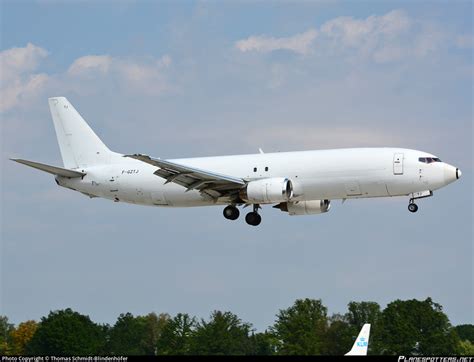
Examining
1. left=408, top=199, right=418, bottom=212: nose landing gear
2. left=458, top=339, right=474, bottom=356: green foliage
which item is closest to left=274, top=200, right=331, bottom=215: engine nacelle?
left=408, top=199, right=418, bottom=212: nose landing gear

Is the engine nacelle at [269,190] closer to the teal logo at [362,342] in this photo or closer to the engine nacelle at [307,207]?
the engine nacelle at [307,207]

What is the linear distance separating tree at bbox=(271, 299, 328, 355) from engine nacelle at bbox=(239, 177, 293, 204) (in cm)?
1431

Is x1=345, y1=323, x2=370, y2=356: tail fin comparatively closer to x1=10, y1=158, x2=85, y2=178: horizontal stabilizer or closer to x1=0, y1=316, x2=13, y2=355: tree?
x1=10, y1=158, x2=85, y2=178: horizontal stabilizer

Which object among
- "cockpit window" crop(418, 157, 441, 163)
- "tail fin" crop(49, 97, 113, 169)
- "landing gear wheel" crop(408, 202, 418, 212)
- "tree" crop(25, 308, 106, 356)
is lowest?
"tree" crop(25, 308, 106, 356)

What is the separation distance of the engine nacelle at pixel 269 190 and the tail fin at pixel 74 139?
458 inches

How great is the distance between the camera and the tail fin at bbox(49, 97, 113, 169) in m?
70.9

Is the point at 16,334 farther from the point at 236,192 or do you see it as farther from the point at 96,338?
the point at 236,192

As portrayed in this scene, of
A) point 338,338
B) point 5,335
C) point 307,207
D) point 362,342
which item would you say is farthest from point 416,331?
point 5,335

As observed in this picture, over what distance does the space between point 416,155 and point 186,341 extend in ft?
85.1

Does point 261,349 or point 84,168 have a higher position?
point 84,168

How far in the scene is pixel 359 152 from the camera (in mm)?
61375

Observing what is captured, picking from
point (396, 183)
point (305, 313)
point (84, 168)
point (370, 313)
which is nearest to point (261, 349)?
point (305, 313)

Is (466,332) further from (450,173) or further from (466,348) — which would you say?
(450,173)

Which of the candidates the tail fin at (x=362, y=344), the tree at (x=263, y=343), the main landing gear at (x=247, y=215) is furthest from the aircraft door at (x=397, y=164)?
the tree at (x=263, y=343)
